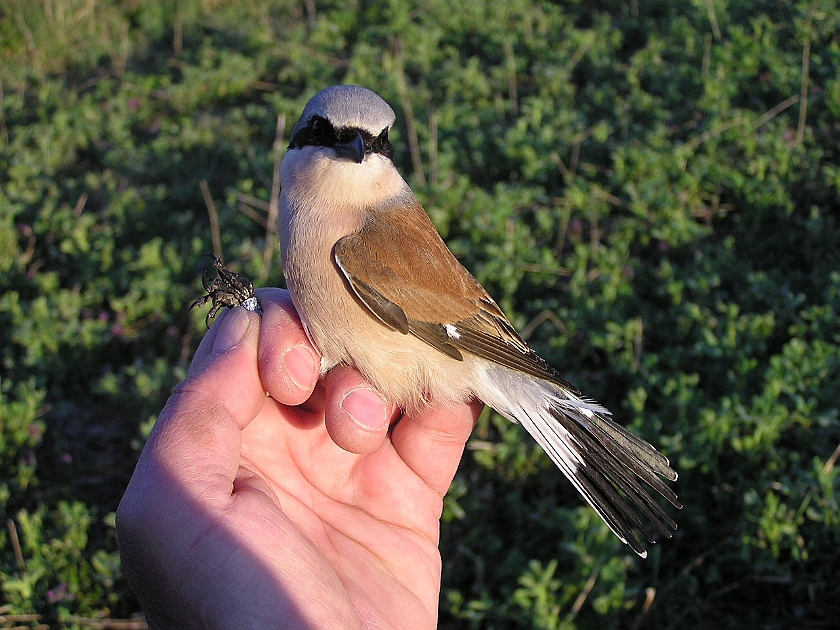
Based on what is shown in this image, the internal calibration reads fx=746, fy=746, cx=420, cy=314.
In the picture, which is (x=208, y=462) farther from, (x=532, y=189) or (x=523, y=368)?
(x=532, y=189)

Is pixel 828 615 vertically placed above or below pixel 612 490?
below

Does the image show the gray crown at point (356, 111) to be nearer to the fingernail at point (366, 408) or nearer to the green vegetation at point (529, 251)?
the fingernail at point (366, 408)

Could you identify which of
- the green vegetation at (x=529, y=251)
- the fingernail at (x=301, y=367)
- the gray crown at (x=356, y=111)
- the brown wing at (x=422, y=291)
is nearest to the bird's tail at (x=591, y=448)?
the brown wing at (x=422, y=291)

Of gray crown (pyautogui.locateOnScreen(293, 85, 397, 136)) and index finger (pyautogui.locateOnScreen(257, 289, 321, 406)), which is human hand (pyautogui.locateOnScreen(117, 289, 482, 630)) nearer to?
index finger (pyautogui.locateOnScreen(257, 289, 321, 406))

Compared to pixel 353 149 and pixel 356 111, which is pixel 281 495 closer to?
pixel 353 149

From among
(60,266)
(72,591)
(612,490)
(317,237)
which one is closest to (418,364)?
(317,237)

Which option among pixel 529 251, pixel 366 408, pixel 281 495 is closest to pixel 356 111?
pixel 366 408
